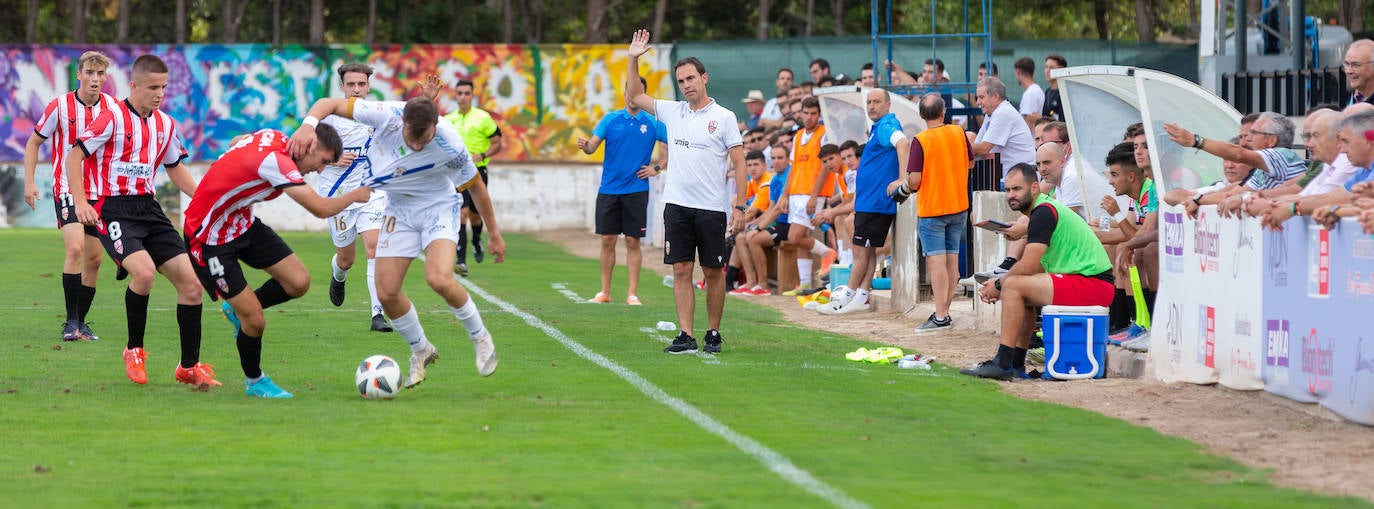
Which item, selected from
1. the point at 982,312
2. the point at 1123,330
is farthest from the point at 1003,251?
the point at 1123,330

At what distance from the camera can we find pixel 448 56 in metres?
34.5

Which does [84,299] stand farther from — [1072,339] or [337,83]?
[337,83]

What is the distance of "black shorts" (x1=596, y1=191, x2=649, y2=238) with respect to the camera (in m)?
15.8

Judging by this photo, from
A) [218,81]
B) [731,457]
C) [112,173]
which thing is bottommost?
[731,457]

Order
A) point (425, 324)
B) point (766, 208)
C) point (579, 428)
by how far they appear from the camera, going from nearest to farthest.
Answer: point (579, 428) < point (425, 324) < point (766, 208)

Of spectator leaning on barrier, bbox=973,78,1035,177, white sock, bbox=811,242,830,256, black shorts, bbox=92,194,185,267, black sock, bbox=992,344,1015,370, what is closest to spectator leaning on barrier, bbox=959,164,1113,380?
black sock, bbox=992,344,1015,370

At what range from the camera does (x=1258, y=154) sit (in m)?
9.68

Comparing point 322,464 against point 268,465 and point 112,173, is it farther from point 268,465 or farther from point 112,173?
point 112,173

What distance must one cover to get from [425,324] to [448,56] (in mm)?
22044

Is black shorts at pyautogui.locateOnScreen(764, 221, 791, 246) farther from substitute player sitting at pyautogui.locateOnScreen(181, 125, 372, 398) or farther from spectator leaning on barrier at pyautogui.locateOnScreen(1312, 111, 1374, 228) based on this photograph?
spectator leaning on barrier at pyautogui.locateOnScreen(1312, 111, 1374, 228)

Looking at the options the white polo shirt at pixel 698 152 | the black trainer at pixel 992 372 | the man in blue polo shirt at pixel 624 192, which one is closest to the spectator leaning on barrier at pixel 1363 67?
the black trainer at pixel 992 372

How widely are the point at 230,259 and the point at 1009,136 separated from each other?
823 cm

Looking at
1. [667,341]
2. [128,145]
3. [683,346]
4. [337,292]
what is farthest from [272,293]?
[337,292]

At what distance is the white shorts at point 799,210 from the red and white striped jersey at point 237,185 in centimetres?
904
